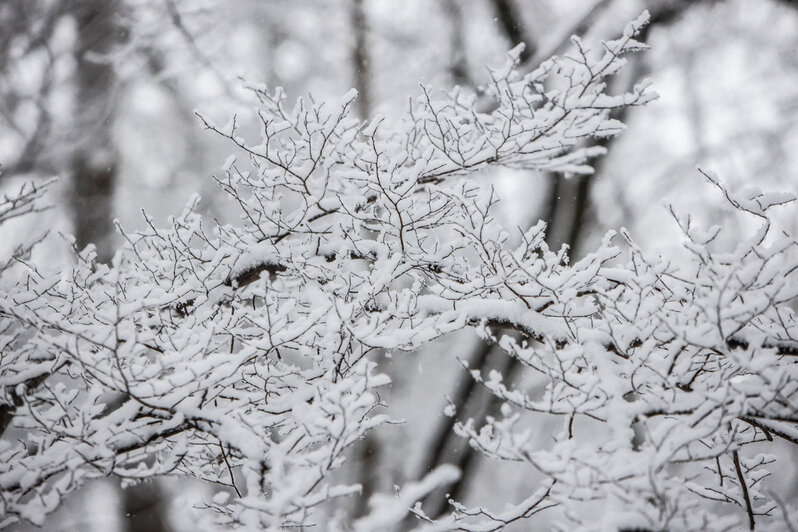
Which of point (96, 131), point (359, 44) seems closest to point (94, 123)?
point (96, 131)

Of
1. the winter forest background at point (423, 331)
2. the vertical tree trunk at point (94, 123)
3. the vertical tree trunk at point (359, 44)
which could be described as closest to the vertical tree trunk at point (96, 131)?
the vertical tree trunk at point (94, 123)

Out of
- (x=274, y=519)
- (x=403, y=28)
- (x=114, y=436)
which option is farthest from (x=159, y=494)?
(x=403, y=28)

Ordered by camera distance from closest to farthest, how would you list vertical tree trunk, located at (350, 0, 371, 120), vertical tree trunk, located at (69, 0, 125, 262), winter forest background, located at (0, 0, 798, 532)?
winter forest background, located at (0, 0, 798, 532)
vertical tree trunk, located at (69, 0, 125, 262)
vertical tree trunk, located at (350, 0, 371, 120)

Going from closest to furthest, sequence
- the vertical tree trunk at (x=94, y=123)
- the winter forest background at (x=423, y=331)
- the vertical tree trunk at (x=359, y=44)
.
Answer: the winter forest background at (x=423, y=331) < the vertical tree trunk at (x=94, y=123) < the vertical tree trunk at (x=359, y=44)

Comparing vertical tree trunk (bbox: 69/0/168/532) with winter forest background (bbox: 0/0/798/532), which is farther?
vertical tree trunk (bbox: 69/0/168/532)

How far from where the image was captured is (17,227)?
6.52 metres

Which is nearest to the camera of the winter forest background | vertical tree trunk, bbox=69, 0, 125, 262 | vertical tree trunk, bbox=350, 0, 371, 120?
the winter forest background

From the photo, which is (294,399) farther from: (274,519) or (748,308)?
(748,308)

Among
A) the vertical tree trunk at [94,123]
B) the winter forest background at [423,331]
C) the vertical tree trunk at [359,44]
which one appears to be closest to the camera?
the winter forest background at [423,331]

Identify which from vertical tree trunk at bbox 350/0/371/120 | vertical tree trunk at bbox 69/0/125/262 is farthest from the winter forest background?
vertical tree trunk at bbox 350/0/371/120

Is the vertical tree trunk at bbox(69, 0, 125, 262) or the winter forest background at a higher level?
the vertical tree trunk at bbox(69, 0, 125, 262)

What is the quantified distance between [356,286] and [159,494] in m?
7.26

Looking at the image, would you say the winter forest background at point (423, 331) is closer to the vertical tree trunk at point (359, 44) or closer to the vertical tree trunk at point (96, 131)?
the vertical tree trunk at point (96, 131)

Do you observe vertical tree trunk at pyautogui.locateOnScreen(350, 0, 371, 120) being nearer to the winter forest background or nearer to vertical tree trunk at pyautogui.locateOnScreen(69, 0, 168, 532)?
the winter forest background
